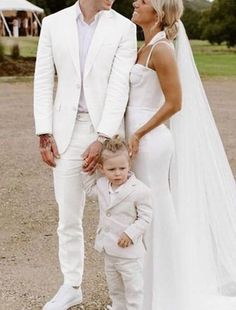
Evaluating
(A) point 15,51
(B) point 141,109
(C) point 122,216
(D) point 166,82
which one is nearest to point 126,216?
(C) point 122,216

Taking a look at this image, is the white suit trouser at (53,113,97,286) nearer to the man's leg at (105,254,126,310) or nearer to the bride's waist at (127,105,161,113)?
the bride's waist at (127,105,161,113)

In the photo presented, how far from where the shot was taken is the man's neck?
4055mm

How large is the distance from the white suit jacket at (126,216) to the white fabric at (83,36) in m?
0.45

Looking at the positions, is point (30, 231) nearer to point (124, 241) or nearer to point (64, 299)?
point (64, 299)

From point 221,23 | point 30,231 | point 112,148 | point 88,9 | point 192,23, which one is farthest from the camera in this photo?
point 192,23

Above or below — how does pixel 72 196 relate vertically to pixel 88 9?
below

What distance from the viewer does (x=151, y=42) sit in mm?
3967

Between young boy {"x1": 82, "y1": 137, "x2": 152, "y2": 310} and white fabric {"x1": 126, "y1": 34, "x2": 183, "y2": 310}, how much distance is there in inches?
6.8

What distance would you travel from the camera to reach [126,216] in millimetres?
3885

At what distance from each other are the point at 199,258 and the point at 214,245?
0.23 metres

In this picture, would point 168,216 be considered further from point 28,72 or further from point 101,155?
point 28,72

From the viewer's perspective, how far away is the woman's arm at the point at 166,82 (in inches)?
153

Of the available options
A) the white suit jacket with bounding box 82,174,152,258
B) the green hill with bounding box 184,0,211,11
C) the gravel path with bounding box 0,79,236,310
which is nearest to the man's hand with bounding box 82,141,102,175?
the white suit jacket with bounding box 82,174,152,258

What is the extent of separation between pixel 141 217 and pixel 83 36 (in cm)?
102
